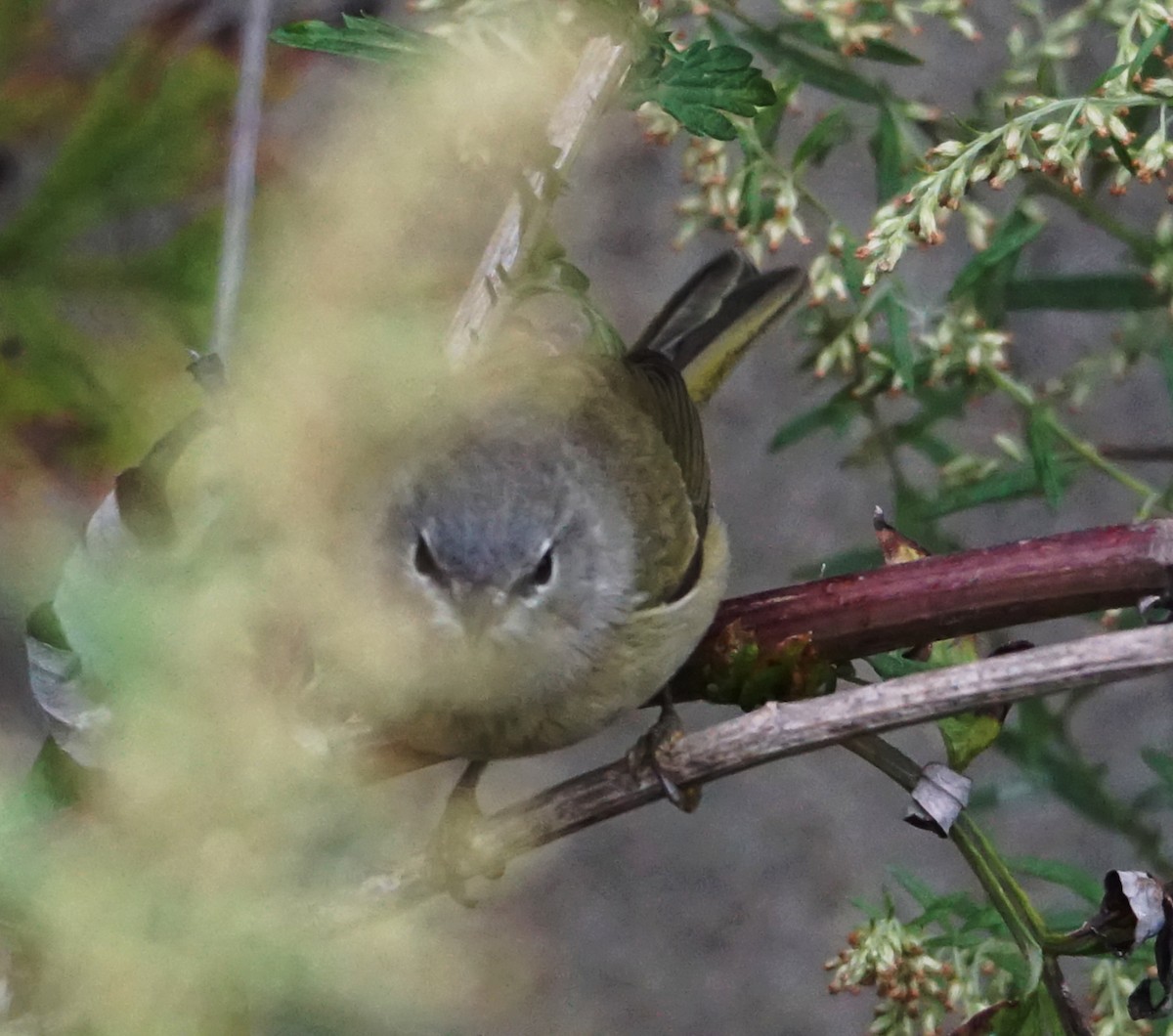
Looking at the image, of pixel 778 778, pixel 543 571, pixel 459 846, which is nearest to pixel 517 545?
pixel 543 571

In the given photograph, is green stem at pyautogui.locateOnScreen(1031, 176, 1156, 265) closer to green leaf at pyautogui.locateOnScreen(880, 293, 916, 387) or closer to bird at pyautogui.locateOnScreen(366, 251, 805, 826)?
green leaf at pyautogui.locateOnScreen(880, 293, 916, 387)

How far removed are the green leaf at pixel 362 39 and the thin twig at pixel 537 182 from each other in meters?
0.08

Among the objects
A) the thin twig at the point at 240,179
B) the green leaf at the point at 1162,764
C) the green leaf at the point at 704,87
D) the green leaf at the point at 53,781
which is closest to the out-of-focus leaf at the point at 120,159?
the thin twig at the point at 240,179

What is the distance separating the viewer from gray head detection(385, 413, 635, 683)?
0.87m

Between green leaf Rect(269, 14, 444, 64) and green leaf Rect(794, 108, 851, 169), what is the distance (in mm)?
541

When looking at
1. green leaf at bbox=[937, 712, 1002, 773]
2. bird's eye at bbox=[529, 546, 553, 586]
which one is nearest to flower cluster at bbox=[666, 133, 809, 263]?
bird's eye at bbox=[529, 546, 553, 586]

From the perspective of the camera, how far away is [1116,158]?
0.86m

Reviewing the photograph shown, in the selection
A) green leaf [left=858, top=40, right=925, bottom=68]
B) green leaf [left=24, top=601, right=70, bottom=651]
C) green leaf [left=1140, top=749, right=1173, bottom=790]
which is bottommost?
green leaf [left=1140, top=749, right=1173, bottom=790]

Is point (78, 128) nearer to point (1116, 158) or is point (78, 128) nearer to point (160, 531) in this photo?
point (160, 531)

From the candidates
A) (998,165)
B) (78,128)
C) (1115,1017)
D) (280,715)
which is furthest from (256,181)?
(1115,1017)

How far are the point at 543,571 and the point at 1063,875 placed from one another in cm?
57

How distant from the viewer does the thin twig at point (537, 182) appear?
0.60m

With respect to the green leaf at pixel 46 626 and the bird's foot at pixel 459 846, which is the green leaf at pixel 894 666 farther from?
the green leaf at pixel 46 626

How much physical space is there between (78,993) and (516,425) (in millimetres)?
669
